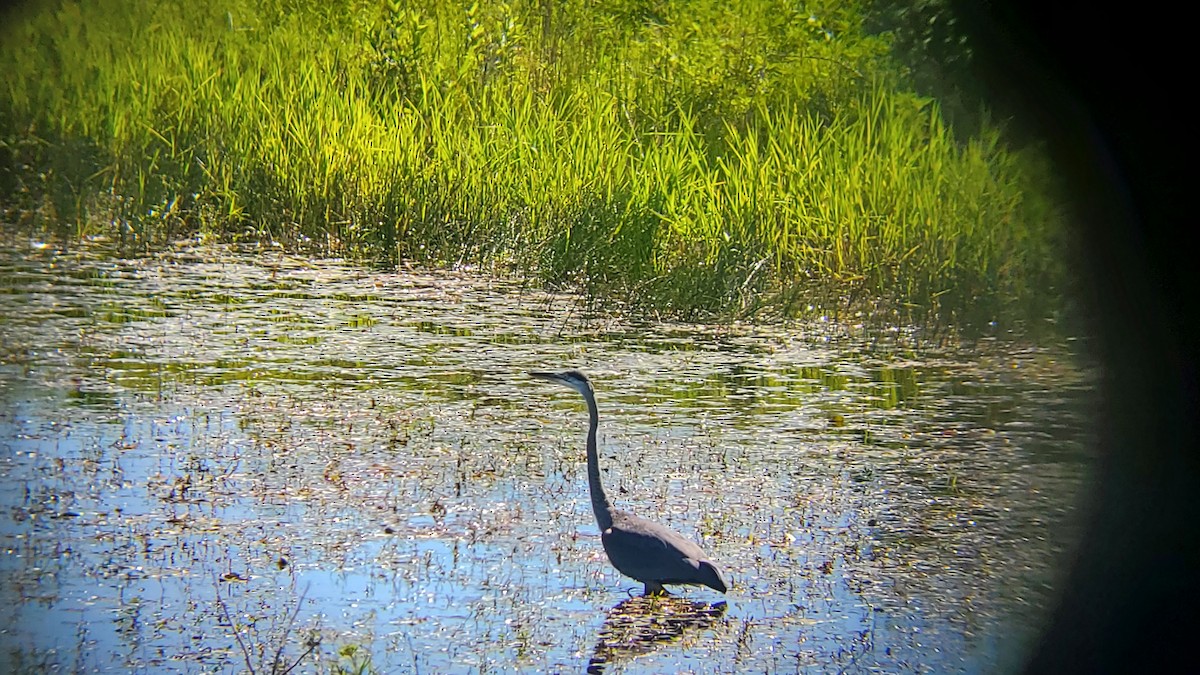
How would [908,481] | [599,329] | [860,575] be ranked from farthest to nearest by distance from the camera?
[599,329] → [908,481] → [860,575]

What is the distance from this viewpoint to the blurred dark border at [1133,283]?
394 centimetres

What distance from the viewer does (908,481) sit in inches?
185

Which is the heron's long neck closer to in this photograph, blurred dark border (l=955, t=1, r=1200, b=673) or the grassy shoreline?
blurred dark border (l=955, t=1, r=1200, b=673)

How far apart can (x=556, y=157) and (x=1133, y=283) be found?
3872 millimetres

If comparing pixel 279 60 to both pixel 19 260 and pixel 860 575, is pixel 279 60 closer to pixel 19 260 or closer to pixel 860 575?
pixel 19 260

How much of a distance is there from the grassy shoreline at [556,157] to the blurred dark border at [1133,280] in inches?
64.3

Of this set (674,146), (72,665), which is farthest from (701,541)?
(674,146)

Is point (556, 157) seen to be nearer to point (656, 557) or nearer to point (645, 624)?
point (656, 557)

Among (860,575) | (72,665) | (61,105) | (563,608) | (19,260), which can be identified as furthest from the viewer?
(61,105)

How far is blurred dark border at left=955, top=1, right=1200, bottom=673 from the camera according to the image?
394cm

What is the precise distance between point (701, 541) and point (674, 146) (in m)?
3.95

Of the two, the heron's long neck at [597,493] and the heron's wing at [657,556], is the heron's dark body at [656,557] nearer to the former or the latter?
the heron's wing at [657,556]

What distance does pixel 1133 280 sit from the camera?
13.8 ft

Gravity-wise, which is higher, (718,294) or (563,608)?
(718,294)
